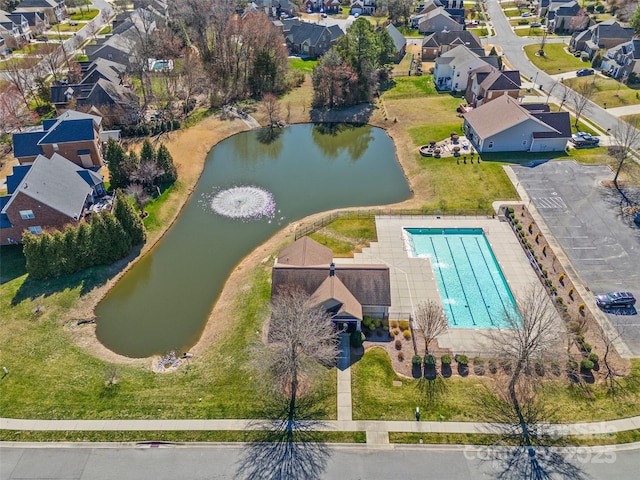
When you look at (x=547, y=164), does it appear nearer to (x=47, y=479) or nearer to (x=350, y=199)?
(x=350, y=199)

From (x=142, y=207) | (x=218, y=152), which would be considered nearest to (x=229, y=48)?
(x=218, y=152)

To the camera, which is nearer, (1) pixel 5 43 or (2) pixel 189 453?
(2) pixel 189 453

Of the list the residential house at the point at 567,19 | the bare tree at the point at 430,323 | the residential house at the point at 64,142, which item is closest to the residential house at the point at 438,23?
the residential house at the point at 567,19

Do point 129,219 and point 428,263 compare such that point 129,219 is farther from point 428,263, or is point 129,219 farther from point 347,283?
point 428,263

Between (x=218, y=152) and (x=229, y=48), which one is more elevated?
(x=229, y=48)

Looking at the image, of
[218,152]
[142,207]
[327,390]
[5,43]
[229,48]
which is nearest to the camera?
[327,390]

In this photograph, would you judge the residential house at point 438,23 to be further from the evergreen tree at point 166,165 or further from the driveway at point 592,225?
the evergreen tree at point 166,165
